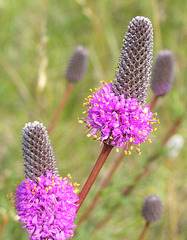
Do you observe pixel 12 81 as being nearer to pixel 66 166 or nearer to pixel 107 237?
pixel 66 166

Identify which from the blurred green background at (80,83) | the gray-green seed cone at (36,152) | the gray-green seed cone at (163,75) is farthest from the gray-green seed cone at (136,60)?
the blurred green background at (80,83)

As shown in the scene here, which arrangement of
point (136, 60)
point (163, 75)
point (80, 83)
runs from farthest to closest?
point (80, 83), point (163, 75), point (136, 60)

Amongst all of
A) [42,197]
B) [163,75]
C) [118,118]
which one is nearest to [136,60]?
[118,118]

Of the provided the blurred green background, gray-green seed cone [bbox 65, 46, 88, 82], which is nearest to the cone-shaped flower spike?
gray-green seed cone [bbox 65, 46, 88, 82]

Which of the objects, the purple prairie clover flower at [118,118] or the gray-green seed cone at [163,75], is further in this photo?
the gray-green seed cone at [163,75]

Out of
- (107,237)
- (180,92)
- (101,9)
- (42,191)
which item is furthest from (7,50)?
(42,191)

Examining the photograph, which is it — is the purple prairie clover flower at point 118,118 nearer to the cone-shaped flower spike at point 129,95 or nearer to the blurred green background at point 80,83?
the cone-shaped flower spike at point 129,95

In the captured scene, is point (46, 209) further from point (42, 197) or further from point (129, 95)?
point (129, 95)
